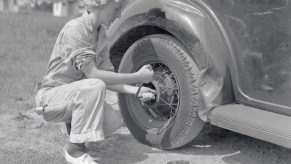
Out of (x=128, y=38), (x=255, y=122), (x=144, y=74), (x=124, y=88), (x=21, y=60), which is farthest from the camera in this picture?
(x=21, y=60)

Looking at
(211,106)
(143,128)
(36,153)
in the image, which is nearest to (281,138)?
(211,106)

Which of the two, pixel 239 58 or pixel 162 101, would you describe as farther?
pixel 162 101

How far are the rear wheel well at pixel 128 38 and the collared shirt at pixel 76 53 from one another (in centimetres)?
56

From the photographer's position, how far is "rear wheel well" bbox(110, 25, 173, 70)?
399 centimetres

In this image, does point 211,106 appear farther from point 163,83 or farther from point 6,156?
point 6,156

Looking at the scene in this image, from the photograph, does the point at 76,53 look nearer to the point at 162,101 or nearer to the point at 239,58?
the point at 162,101

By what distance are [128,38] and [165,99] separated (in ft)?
2.38

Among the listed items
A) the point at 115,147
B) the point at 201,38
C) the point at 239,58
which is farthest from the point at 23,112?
the point at 239,58

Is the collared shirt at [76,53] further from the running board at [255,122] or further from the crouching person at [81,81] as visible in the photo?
the running board at [255,122]

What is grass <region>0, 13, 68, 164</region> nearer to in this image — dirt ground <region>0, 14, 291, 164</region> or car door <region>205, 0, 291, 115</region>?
dirt ground <region>0, 14, 291, 164</region>

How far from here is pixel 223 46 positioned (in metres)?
3.37

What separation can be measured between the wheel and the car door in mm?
354

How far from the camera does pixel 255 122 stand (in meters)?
3.02

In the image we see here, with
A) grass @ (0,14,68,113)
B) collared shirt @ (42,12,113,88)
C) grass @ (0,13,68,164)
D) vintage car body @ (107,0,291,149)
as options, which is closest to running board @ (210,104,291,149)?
vintage car body @ (107,0,291,149)
